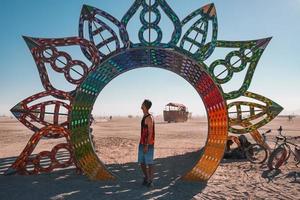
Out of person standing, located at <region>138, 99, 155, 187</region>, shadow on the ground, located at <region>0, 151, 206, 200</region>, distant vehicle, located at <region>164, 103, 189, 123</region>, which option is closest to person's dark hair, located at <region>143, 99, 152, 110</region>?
person standing, located at <region>138, 99, 155, 187</region>

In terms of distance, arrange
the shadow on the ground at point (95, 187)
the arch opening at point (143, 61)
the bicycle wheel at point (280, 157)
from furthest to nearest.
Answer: the bicycle wheel at point (280, 157), the arch opening at point (143, 61), the shadow on the ground at point (95, 187)

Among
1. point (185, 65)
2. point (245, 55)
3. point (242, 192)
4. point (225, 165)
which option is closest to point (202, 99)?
point (185, 65)

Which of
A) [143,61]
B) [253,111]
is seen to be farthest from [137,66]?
[253,111]

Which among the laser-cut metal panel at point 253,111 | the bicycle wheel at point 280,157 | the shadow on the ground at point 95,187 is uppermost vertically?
the laser-cut metal panel at point 253,111

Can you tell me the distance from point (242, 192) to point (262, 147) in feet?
14.3

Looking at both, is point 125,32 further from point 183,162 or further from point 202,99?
point 183,162

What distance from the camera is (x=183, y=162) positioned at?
13.4 meters

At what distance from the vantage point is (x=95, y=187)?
349 inches

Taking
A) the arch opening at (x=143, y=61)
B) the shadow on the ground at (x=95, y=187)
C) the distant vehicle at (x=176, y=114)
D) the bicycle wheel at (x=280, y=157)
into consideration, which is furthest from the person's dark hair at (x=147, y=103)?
the distant vehicle at (x=176, y=114)

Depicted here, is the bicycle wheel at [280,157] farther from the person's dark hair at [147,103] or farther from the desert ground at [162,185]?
the person's dark hair at [147,103]

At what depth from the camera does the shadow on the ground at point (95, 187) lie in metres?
8.06

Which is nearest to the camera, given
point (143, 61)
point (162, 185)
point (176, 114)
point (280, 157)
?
point (162, 185)

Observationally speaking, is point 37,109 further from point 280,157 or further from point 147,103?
point 280,157

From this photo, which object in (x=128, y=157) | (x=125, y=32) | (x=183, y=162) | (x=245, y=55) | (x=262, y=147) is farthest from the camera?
(x=128, y=157)
